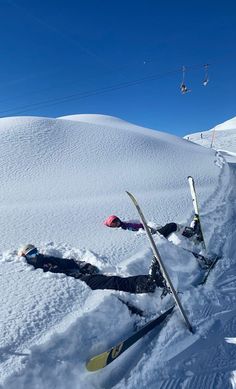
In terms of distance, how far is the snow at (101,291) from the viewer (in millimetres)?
3906

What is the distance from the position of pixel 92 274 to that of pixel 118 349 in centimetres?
170

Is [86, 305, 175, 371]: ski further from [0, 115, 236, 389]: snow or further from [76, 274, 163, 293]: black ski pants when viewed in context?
[76, 274, 163, 293]: black ski pants

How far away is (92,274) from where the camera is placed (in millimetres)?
5660

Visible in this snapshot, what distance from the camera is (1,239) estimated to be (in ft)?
22.8

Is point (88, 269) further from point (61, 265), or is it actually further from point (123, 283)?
point (123, 283)

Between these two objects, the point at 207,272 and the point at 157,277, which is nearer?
the point at 157,277

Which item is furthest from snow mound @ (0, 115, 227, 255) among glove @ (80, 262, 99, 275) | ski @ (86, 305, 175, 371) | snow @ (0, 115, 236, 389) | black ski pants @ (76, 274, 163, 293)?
ski @ (86, 305, 175, 371)

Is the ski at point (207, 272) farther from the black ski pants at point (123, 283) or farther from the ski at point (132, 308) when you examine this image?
the ski at point (132, 308)

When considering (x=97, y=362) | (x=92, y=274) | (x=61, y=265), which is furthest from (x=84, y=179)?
(x=97, y=362)

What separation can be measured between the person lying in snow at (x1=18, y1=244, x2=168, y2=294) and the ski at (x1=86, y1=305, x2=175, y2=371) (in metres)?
0.61

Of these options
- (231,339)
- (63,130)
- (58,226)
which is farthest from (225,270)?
(63,130)

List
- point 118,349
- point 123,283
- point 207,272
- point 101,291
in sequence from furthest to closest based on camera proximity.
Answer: point 207,272
point 123,283
point 101,291
point 118,349

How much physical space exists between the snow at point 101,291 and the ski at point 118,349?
10 centimetres

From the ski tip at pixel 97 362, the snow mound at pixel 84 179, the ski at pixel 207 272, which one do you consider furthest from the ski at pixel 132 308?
the ski at pixel 207 272
